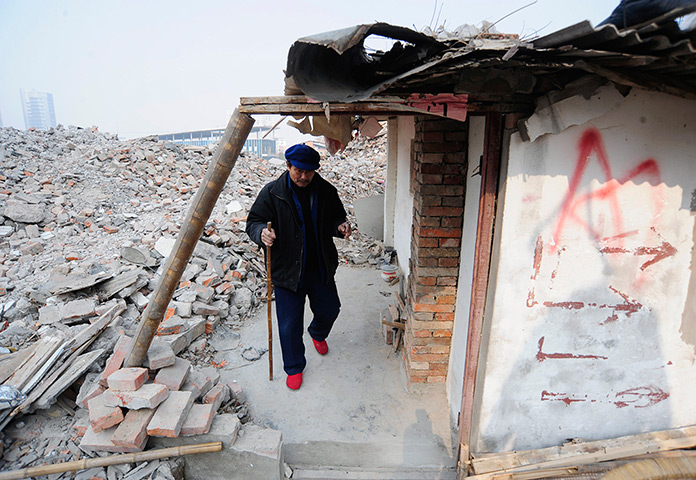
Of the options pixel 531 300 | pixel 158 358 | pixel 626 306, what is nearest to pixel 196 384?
pixel 158 358

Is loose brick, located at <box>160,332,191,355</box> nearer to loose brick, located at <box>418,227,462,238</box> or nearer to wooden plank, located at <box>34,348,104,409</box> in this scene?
wooden plank, located at <box>34,348,104,409</box>

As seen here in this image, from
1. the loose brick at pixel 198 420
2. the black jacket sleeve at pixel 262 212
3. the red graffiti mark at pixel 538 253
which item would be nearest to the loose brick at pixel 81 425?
the loose brick at pixel 198 420

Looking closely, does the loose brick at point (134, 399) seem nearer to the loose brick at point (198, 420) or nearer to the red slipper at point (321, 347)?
the loose brick at point (198, 420)

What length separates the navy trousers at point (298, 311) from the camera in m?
3.56

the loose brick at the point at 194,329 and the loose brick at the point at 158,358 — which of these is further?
the loose brick at the point at 194,329

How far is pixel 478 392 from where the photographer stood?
2.71 meters

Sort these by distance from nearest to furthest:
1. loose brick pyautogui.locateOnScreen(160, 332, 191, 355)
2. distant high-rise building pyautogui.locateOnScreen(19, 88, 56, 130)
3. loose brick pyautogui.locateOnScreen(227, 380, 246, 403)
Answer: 1. loose brick pyautogui.locateOnScreen(227, 380, 246, 403)
2. loose brick pyautogui.locateOnScreen(160, 332, 191, 355)
3. distant high-rise building pyautogui.locateOnScreen(19, 88, 56, 130)

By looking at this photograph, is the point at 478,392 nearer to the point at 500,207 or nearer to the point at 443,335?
the point at 443,335

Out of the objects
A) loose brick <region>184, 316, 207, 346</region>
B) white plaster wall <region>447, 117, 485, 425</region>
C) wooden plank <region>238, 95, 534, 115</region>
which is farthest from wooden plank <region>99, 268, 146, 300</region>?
white plaster wall <region>447, 117, 485, 425</region>

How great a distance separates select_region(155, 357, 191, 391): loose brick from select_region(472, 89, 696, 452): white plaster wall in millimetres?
2285

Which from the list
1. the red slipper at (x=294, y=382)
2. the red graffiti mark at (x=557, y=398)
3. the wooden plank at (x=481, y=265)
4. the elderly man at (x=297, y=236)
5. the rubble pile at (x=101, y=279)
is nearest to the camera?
the wooden plank at (x=481, y=265)

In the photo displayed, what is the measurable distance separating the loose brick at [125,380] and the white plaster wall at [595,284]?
2.48 metres

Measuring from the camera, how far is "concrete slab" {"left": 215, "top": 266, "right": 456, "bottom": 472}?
3109 millimetres

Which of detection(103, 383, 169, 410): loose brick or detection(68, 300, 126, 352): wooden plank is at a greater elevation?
detection(68, 300, 126, 352): wooden plank
